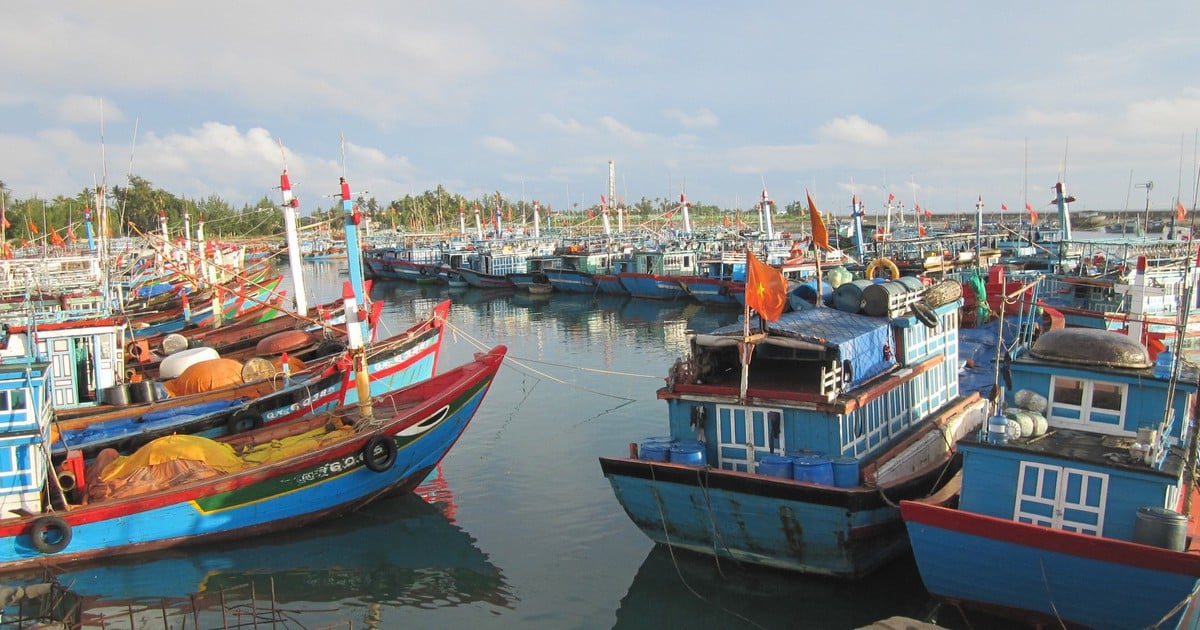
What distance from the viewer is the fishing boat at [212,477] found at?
→ 13.8m

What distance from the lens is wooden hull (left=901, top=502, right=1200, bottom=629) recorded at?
31.7 ft

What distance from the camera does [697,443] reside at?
13695 mm

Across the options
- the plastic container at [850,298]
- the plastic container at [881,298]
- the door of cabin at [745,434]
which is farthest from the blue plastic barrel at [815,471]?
the plastic container at [850,298]

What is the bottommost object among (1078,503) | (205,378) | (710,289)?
(710,289)

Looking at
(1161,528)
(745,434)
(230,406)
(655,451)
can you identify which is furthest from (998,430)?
(230,406)

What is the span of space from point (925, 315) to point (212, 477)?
1397 centimetres

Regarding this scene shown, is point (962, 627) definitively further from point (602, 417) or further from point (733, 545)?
point (602, 417)

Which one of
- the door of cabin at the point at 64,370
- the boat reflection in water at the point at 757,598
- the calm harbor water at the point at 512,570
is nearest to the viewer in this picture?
the boat reflection in water at the point at 757,598

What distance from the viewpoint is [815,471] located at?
12.3 metres

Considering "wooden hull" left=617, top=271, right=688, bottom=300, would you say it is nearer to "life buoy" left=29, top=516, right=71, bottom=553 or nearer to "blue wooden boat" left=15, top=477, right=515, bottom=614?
"blue wooden boat" left=15, top=477, right=515, bottom=614

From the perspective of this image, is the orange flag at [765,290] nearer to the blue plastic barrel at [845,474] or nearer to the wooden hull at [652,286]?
the blue plastic barrel at [845,474]

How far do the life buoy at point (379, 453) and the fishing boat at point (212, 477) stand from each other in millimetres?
20

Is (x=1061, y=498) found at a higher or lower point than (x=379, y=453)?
higher

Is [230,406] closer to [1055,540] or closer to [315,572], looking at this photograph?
[315,572]
